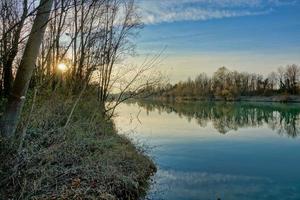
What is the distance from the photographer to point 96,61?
16969mm

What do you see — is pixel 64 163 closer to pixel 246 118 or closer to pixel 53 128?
pixel 53 128

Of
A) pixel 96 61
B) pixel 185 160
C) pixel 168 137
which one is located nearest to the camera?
pixel 185 160

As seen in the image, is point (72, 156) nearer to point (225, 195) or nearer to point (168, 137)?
point (225, 195)

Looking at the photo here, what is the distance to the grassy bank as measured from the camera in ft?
20.9

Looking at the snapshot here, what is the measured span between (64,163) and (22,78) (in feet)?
8.02

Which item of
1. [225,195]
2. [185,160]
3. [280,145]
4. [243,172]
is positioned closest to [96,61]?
[185,160]

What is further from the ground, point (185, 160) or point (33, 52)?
point (33, 52)

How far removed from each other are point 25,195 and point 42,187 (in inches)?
13.6

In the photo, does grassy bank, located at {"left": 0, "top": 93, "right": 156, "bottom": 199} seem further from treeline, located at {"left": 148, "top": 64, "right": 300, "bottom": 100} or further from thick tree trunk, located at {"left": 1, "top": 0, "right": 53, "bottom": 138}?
treeline, located at {"left": 148, "top": 64, "right": 300, "bottom": 100}

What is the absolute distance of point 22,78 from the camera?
6.32 m

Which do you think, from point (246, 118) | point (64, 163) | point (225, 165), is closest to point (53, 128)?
point (64, 163)

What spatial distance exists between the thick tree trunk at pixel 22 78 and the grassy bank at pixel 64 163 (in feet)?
Answer: 0.98

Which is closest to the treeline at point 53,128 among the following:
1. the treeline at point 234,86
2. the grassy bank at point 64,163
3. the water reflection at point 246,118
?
the grassy bank at point 64,163

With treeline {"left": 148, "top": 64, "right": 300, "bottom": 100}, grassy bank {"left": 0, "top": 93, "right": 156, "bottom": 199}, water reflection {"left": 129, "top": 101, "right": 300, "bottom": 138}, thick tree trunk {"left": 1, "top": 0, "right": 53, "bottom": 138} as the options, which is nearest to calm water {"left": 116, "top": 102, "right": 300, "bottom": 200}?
grassy bank {"left": 0, "top": 93, "right": 156, "bottom": 199}
